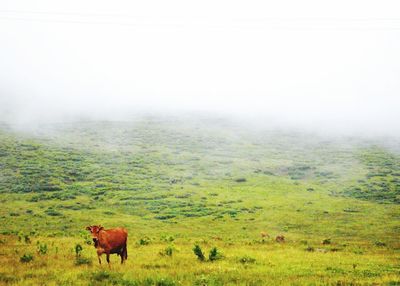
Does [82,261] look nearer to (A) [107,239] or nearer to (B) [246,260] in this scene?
(A) [107,239]

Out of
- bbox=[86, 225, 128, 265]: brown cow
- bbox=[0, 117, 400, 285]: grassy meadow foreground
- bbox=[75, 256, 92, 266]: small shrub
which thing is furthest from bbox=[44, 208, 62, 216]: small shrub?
bbox=[86, 225, 128, 265]: brown cow

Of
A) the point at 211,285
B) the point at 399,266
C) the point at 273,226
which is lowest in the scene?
the point at 273,226

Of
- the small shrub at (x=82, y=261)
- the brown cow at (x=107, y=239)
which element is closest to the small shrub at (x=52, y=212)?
the small shrub at (x=82, y=261)

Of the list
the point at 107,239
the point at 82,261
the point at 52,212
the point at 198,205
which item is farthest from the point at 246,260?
the point at 198,205

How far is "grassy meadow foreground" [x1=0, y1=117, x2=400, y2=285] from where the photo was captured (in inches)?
498

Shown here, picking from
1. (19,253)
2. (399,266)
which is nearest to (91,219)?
(19,253)

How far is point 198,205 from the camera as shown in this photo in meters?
48.5

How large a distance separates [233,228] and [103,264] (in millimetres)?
24257

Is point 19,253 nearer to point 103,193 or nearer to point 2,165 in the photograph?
point 103,193

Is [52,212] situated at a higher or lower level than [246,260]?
lower

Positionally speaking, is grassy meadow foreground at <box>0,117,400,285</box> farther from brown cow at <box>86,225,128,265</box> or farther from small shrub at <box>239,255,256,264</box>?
brown cow at <box>86,225,128,265</box>

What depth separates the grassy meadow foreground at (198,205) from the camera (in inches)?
498

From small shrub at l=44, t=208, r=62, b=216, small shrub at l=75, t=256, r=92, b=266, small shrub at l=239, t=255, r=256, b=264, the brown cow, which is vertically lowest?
small shrub at l=44, t=208, r=62, b=216

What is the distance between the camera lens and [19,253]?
49.9 feet
